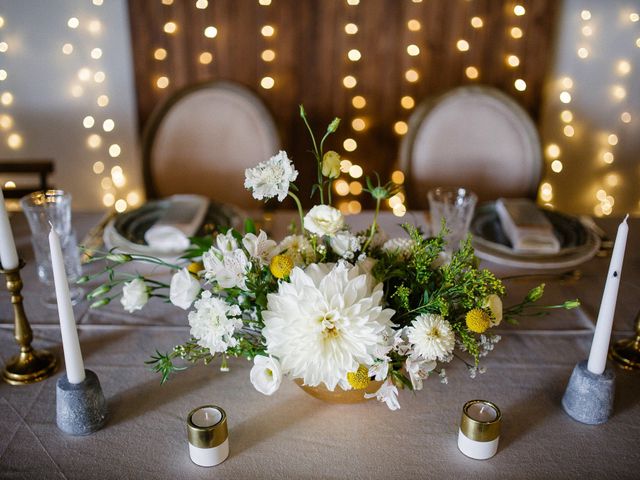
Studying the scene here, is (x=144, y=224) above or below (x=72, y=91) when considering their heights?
below

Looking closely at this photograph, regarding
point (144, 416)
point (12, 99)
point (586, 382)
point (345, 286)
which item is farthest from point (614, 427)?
point (12, 99)

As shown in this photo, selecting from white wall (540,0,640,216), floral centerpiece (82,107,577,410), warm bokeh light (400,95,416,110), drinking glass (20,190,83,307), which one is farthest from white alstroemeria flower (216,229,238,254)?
white wall (540,0,640,216)

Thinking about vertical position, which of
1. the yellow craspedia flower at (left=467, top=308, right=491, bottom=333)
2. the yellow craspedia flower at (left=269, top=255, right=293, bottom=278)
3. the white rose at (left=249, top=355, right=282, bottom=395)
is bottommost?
the white rose at (left=249, top=355, right=282, bottom=395)

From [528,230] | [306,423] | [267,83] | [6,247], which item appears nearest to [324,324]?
[306,423]

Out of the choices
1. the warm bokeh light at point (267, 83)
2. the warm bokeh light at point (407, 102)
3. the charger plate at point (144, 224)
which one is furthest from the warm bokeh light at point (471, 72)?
the charger plate at point (144, 224)

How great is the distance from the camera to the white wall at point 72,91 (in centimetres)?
208

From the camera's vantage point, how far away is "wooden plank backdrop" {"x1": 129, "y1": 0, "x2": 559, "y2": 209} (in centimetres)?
200

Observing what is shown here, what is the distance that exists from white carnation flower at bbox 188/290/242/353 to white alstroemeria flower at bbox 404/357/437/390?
0.22 meters

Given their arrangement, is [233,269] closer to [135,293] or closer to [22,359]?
[135,293]

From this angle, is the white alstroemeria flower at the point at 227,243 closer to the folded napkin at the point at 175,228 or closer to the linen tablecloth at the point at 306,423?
the linen tablecloth at the point at 306,423

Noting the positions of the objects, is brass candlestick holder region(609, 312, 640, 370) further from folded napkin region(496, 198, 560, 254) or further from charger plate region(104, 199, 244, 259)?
charger plate region(104, 199, 244, 259)

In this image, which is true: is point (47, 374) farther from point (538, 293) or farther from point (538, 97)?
point (538, 97)

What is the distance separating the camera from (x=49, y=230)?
1142 mm

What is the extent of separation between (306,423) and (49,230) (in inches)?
24.5
